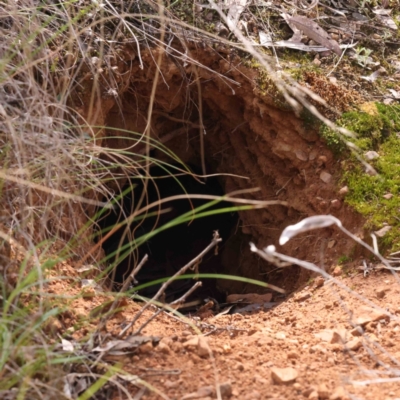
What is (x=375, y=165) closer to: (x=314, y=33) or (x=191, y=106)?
(x=314, y=33)

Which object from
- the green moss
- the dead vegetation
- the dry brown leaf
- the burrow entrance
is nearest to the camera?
the dead vegetation

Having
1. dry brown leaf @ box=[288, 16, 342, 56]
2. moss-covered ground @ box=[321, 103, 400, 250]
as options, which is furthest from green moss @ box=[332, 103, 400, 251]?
dry brown leaf @ box=[288, 16, 342, 56]

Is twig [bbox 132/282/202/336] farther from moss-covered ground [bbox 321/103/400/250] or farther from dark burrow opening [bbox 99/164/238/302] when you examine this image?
dark burrow opening [bbox 99/164/238/302]

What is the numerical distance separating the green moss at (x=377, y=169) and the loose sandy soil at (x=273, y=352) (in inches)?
15.5

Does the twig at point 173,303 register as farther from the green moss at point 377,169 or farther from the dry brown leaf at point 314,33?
the dry brown leaf at point 314,33

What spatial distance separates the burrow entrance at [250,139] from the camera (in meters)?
3.39

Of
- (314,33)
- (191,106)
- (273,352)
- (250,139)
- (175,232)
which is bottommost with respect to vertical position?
(175,232)

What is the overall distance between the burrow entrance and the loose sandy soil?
1.85 ft

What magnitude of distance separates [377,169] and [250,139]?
101 centimetres

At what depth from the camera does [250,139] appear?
4.00m

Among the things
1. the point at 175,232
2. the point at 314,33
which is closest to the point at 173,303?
the point at 314,33

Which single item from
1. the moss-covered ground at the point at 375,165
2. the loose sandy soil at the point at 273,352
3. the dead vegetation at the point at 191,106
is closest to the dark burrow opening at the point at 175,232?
the dead vegetation at the point at 191,106

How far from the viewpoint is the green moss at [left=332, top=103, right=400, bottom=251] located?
121 inches

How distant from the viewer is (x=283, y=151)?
11.9 feet
